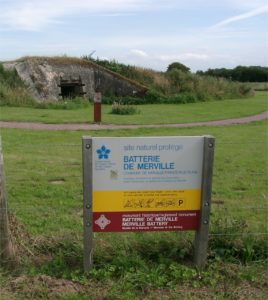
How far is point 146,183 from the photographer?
12.9 ft

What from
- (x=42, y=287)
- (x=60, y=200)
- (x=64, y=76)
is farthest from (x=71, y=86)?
(x=42, y=287)

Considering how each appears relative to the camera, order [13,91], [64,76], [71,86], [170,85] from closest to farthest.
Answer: [13,91] < [64,76] < [71,86] < [170,85]

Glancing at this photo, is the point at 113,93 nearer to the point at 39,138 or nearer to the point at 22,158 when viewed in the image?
the point at 39,138

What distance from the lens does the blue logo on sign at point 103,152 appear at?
151 inches

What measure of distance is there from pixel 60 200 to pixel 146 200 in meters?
2.85

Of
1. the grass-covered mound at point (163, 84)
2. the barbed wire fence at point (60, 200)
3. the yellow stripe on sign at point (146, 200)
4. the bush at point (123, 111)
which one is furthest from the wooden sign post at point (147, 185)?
the grass-covered mound at point (163, 84)

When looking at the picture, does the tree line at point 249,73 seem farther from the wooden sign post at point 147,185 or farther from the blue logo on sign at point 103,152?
the blue logo on sign at point 103,152

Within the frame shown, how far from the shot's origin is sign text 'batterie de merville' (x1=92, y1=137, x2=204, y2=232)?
3873mm

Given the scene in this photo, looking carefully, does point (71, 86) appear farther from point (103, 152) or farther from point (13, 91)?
point (103, 152)

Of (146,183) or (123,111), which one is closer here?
(146,183)

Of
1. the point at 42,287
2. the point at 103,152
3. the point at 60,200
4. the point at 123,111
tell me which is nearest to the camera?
the point at 42,287

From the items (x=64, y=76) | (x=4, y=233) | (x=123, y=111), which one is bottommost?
(x=123, y=111)

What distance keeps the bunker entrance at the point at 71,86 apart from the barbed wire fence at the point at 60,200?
21.0m

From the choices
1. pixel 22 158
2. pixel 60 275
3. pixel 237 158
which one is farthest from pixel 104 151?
pixel 237 158
